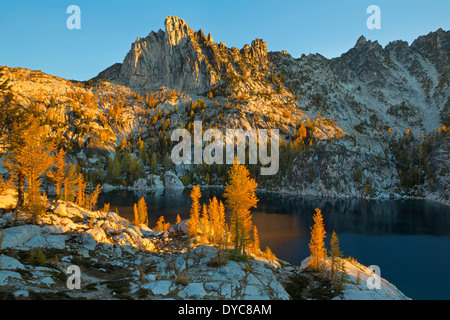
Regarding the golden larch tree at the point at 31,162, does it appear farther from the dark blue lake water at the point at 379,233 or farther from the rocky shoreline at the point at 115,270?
the dark blue lake water at the point at 379,233

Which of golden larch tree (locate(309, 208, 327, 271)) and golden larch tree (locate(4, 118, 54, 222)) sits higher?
golden larch tree (locate(4, 118, 54, 222))

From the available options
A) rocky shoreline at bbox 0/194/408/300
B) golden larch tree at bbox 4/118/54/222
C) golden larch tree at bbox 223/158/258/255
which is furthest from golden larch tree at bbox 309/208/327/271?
golden larch tree at bbox 4/118/54/222

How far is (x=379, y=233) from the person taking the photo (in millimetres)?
74562

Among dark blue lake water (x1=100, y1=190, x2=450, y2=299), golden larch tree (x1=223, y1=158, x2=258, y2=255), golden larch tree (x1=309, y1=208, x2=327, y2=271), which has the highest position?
golden larch tree (x1=223, y1=158, x2=258, y2=255)

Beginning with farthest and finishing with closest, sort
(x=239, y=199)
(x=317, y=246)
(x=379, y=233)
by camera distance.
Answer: (x=379, y=233) → (x=317, y=246) → (x=239, y=199)

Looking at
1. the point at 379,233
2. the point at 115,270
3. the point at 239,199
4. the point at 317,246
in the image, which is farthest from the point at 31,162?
the point at 379,233

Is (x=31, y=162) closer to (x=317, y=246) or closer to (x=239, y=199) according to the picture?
(x=239, y=199)

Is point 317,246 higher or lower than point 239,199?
lower

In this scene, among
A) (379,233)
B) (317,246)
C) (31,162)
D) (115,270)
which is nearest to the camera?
(115,270)

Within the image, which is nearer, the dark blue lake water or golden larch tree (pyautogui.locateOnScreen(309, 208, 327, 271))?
golden larch tree (pyautogui.locateOnScreen(309, 208, 327, 271))

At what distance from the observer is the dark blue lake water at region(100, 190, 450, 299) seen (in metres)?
45.6

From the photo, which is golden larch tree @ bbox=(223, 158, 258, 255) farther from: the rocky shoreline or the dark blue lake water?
the dark blue lake water

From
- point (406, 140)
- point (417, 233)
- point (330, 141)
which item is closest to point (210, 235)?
point (417, 233)

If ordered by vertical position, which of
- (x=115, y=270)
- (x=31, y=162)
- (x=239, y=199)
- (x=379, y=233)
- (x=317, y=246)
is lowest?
(x=379, y=233)
